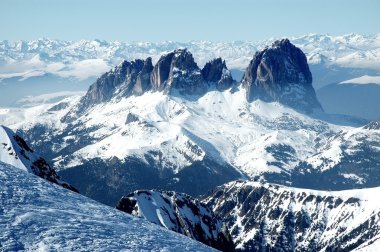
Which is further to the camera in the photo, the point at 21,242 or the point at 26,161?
the point at 26,161

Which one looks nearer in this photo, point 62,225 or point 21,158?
point 62,225

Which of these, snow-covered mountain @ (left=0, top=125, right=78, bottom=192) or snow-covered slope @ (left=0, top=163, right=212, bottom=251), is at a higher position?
snow-covered slope @ (left=0, top=163, right=212, bottom=251)

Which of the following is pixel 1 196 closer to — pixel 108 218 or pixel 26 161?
pixel 108 218

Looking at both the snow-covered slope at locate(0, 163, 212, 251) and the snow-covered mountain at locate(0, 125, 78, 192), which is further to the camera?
the snow-covered mountain at locate(0, 125, 78, 192)

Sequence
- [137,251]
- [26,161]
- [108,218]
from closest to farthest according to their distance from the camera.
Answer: [137,251] < [108,218] < [26,161]

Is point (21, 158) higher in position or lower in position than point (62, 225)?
lower

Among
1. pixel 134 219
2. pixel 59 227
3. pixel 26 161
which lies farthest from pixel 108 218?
pixel 26 161
